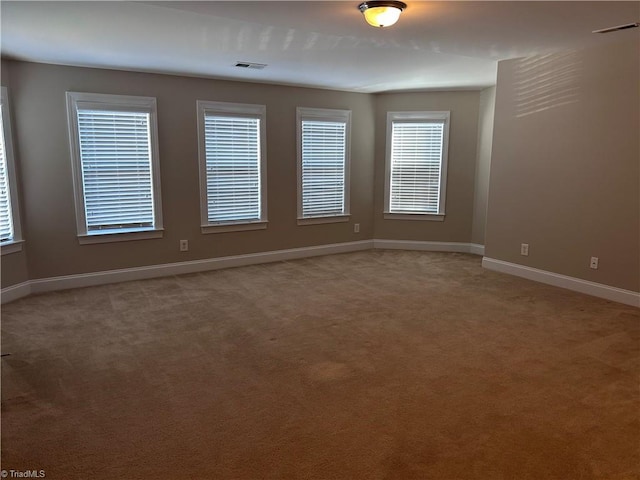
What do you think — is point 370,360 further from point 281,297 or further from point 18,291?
point 18,291

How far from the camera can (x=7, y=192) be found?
4.50 m

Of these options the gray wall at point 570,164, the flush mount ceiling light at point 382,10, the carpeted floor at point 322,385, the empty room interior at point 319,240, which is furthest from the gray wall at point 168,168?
the flush mount ceiling light at point 382,10

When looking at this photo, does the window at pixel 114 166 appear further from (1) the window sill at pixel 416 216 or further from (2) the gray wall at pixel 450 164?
(1) the window sill at pixel 416 216

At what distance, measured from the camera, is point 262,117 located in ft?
19.5

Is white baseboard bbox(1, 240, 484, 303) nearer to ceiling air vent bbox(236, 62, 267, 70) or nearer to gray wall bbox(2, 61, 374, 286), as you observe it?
gray wall bbox(2, 61, 374, 286)

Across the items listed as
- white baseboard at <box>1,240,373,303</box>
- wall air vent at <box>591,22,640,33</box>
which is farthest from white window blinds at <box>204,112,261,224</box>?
wall air vent at <box>591,22,640,33</box>

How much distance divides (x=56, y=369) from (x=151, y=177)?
2.77 meters

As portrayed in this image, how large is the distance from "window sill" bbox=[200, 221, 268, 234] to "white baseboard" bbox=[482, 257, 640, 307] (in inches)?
118

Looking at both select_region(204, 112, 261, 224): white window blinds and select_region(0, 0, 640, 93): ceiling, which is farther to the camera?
select_region(204, 112, 261, 224): white window blinds

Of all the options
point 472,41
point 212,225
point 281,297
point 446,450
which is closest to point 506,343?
point 446,450

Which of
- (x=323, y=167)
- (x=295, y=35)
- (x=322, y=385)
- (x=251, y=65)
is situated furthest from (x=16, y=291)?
(x=323, y=167)

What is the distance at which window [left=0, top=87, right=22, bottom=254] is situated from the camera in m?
4.41

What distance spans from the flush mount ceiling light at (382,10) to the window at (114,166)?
10.2 feet

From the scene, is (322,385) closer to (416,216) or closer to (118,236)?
(118,236)
